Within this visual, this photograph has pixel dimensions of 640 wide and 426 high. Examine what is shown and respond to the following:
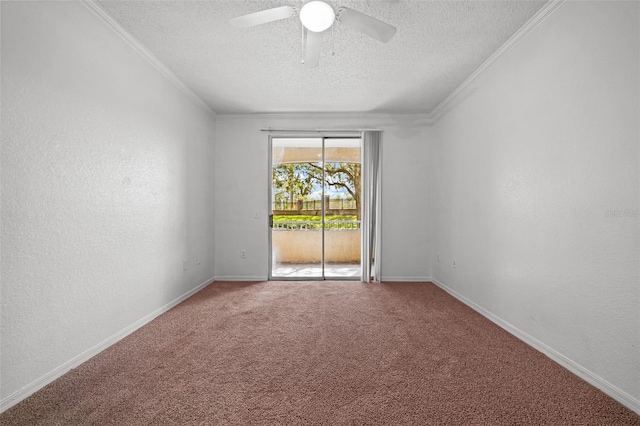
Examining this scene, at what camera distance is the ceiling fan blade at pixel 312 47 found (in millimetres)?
2047

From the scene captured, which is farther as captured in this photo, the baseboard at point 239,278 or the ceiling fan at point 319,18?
the baseboard at point 239,278

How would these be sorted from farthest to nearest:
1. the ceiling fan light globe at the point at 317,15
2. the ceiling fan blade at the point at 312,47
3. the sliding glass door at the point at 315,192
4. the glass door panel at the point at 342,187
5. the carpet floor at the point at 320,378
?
the glass door panel at the point at 342,187 → the sliding glass door at the point at 315,192 → the ceiling fan blade at the point at 312,47 → the ceiling fan light globe at the point at 317,15 → the carpet floor at the point at 320,378

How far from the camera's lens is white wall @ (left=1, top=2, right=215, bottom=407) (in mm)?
1600

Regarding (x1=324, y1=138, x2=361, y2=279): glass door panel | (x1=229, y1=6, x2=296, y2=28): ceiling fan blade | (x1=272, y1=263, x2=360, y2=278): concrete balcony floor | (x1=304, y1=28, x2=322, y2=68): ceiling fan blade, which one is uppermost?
(x1=229, y1=6, x2=296, y2=28): ceiling fan blade

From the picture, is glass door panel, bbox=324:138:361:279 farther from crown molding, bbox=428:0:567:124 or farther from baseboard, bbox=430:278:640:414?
baseboard, bbox=430:278:640:414

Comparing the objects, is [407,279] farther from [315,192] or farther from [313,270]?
[315,192]

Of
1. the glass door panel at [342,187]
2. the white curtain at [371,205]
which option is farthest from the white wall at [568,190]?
the glass door panel at [342,187]

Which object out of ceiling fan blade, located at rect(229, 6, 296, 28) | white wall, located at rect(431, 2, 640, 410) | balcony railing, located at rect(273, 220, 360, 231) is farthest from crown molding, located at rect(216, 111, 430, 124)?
ceiling fan blade, located at rect(229, 6, 296, 28)

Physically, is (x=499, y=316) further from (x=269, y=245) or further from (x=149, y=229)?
(x=149, y=229)

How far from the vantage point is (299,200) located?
494cm

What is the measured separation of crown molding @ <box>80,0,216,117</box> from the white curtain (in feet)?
8.08

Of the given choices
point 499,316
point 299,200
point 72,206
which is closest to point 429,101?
point 299,200

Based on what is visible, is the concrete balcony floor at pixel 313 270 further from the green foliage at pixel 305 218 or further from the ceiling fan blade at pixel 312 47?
the ceiling fan blade at pixel 312 47

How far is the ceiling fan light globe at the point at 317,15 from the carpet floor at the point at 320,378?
224cm
